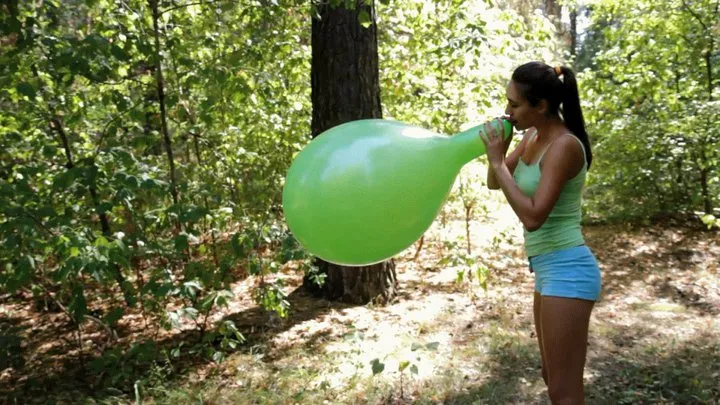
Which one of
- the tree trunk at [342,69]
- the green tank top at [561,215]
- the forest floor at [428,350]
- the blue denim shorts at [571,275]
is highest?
the tree trunk at [342,69]

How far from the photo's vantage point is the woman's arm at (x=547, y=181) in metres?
1.74

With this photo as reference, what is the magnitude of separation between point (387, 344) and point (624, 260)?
3.53m

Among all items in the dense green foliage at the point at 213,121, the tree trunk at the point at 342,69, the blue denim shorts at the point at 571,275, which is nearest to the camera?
the blue denim shorts at the point at 571,275

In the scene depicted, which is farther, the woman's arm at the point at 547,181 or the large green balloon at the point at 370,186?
the woman's arm at the point at 547,181

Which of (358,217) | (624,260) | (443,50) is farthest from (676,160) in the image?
(358,217)

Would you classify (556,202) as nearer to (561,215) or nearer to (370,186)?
(561,215)

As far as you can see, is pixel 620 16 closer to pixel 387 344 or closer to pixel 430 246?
pixel 430 246

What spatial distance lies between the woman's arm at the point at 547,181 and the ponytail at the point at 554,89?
12 cm

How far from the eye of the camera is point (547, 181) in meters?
1.75

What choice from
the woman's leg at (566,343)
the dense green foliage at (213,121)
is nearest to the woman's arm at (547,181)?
the woman's leg at (566,343)

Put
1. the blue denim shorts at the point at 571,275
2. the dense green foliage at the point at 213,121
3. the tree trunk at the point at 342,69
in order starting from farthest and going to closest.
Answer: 1. the tree trunk at the point at 342,69
2. the dense green foliage at the point at 213,121
3. the blue denim shorts at the point at 571,275

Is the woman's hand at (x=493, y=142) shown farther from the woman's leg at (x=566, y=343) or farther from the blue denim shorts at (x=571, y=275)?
the woman's leg at (x=566, y=343)

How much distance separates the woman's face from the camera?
1839 mm

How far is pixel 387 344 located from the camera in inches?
150
